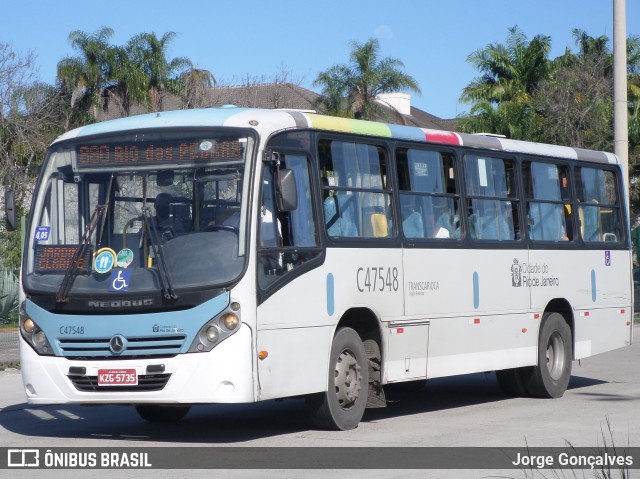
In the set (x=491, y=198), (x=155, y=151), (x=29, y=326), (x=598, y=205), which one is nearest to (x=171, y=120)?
(x=155, y=151)

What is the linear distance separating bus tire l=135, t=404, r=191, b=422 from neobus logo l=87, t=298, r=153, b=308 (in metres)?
2.31

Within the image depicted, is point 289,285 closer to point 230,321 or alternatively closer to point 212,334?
point 230,321

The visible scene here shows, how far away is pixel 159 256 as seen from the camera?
10.5m

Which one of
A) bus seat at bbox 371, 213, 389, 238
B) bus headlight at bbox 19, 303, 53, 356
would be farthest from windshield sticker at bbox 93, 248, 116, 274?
bus seat at bbox 371, 213, 389, 238

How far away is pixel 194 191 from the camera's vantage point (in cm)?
1067

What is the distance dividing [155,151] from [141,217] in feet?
2.16

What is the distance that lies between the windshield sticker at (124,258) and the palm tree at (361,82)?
35990 millimetres

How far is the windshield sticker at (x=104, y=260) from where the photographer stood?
1068 cm

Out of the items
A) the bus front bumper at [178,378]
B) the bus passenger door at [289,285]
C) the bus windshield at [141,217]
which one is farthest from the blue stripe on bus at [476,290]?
the bus front bumper at [178,378]

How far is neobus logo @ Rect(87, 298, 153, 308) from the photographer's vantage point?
34.1ft

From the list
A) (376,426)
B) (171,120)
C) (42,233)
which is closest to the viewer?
(171,120)

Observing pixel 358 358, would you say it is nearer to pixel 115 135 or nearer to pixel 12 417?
pixel 115 135

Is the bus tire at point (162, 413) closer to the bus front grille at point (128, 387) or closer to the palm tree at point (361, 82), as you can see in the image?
the bus front grille at point (128, 387)

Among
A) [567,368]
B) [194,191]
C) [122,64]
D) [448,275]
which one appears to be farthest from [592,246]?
[122,64]
